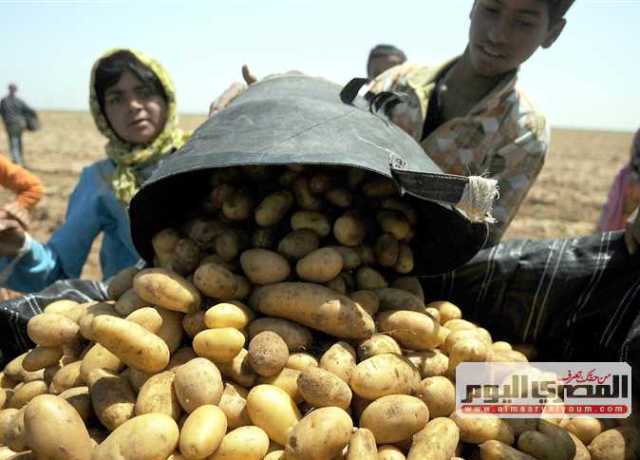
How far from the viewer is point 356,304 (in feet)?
5.52

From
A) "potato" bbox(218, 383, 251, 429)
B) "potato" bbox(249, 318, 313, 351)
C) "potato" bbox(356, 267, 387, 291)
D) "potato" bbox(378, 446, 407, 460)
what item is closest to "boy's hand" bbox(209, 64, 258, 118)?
"potato" bbox(356, 267, 387, 291)

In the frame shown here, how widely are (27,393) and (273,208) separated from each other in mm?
A: 992

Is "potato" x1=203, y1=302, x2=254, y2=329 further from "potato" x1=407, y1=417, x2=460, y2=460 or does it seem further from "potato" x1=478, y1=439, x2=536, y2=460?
"potato" x1=478, y1=439, x2=536, y2=460

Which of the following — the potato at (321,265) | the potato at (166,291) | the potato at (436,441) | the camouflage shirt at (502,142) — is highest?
the camouflage shirt at (502,142)

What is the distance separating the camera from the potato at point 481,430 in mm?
1564

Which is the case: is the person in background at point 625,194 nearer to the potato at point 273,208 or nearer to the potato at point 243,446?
the potato at point 273,208

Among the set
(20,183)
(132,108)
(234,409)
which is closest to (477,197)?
(234,409)

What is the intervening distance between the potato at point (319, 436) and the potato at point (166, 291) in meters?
0.53

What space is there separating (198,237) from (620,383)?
5.09 feet

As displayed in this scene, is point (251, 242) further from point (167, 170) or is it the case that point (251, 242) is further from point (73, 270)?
point (73, 270)

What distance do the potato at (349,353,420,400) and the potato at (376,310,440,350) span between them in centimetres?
15

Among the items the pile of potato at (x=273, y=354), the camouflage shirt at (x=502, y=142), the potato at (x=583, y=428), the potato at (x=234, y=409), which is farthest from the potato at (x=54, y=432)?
the camouflage shirt at (x=502, y=142)

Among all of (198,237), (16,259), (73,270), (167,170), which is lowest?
(73,270)

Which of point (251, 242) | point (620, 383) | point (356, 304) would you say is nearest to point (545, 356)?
point (620, 383)
